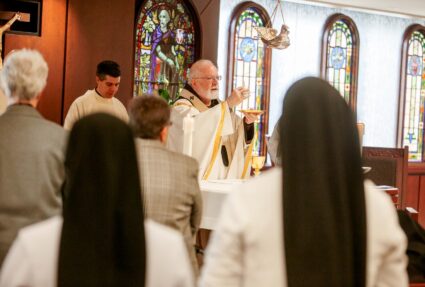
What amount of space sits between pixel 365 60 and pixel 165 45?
381 cm

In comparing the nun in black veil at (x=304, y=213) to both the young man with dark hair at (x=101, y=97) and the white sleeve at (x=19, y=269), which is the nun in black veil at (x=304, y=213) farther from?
the young man with dark hair at (x=101, y=97)

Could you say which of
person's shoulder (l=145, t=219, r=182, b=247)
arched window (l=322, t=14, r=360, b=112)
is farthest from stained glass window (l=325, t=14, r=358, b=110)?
person's shoulder (l=145, t=219, r=182, b=247)

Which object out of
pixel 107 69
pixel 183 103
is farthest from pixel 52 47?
pixel 183 103

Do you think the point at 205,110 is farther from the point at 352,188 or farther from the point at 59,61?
the point at 352,188

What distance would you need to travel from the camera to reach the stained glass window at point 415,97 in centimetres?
1265

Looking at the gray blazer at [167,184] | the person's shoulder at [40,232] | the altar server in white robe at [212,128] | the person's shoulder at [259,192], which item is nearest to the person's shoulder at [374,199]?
the person's shoulder at [259,192]

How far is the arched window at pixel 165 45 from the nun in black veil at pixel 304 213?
7270 mm

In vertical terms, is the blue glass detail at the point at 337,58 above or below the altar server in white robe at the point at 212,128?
above

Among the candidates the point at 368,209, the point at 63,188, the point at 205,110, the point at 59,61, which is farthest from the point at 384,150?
the point at 368,209

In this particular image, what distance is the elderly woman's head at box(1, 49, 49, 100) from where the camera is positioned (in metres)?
3.36

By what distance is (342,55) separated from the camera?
12.0m

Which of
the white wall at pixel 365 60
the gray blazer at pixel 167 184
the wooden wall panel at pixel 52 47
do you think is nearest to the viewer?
the gray blazer at pixel 167 184

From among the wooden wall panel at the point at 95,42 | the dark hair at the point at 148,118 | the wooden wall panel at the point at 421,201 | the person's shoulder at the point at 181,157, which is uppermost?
the wooden wall panel at the point at 95,42

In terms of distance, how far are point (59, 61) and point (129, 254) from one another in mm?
6277
